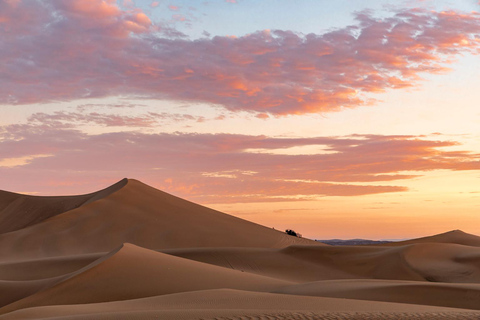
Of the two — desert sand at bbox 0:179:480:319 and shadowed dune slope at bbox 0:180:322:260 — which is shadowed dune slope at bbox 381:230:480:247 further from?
shadowed dune slope at bbox 0:180:322:260

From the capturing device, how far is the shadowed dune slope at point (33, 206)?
4450 centimetres

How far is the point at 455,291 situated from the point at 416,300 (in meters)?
1.44

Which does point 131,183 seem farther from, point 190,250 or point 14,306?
point 14,306

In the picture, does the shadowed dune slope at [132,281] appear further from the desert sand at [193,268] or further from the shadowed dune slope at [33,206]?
the shadowed dune slope at [33,206]

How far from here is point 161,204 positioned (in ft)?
145

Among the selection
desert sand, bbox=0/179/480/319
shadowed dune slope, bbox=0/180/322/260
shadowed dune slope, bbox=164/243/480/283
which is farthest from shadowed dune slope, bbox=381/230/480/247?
shadowed dune slope, bbox=164/243/480/283

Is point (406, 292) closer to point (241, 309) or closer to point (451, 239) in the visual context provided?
point (241, 309)

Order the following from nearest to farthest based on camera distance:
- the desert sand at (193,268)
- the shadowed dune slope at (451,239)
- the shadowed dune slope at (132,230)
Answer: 1. the desert sand at (193,268)
2. the shadowed dune slope at (132,230)
3. the shadowed dune slope at (451,239)

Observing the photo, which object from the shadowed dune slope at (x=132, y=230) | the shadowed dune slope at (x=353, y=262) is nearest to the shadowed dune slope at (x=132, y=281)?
the shadowed dune slope at (x=353, y=262)

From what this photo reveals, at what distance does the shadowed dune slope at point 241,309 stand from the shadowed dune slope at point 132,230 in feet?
76.7

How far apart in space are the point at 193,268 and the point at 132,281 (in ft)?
7.96

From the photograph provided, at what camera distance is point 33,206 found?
47.2 m

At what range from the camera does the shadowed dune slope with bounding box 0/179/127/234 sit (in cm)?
4450

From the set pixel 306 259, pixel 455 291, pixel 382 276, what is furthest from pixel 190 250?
pixel 455 291
